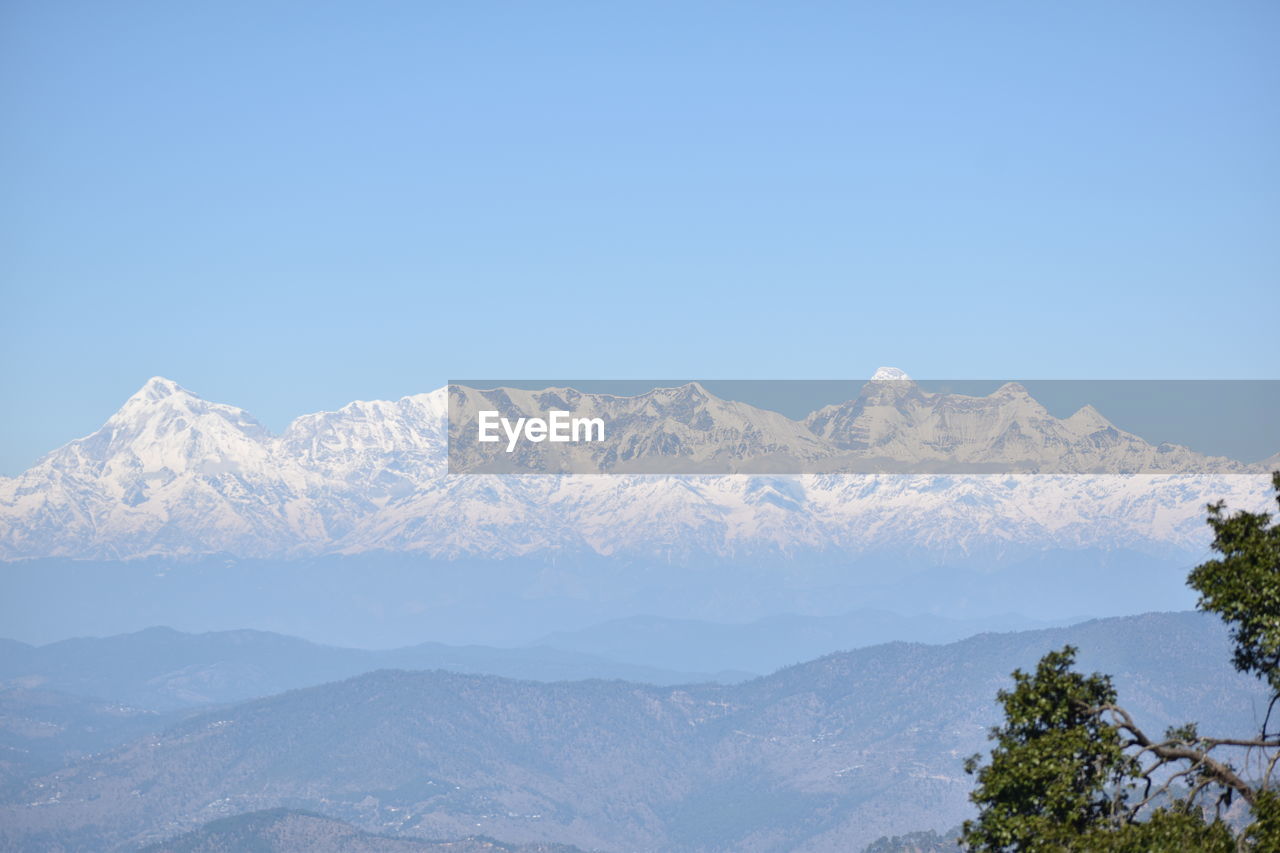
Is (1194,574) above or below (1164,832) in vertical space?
above

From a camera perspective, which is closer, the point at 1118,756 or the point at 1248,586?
the point at 1118,756

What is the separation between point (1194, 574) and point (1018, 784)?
7776 mm

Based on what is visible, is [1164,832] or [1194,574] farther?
[1194,574]

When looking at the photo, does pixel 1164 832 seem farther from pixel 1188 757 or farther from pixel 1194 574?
pixel 1194 574

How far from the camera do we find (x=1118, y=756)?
3747 centimetres

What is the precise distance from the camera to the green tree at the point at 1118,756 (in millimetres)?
35719

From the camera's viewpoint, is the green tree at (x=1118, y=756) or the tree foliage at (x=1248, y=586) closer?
the green tree at (x=1118, y=756)

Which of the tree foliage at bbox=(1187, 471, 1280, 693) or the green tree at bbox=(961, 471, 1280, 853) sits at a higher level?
the tree foliage at bbox=(1187, 471, 1280, 693)

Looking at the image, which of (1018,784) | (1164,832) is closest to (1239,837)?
(1164,832)

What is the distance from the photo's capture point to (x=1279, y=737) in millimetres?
37938

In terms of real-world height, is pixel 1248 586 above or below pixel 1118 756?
above

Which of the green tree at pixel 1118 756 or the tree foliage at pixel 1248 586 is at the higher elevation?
the tree foliage at pixel 1248 586

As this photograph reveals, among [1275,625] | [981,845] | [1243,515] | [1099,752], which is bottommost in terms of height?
[981,845]

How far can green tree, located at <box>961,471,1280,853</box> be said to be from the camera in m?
35.7
